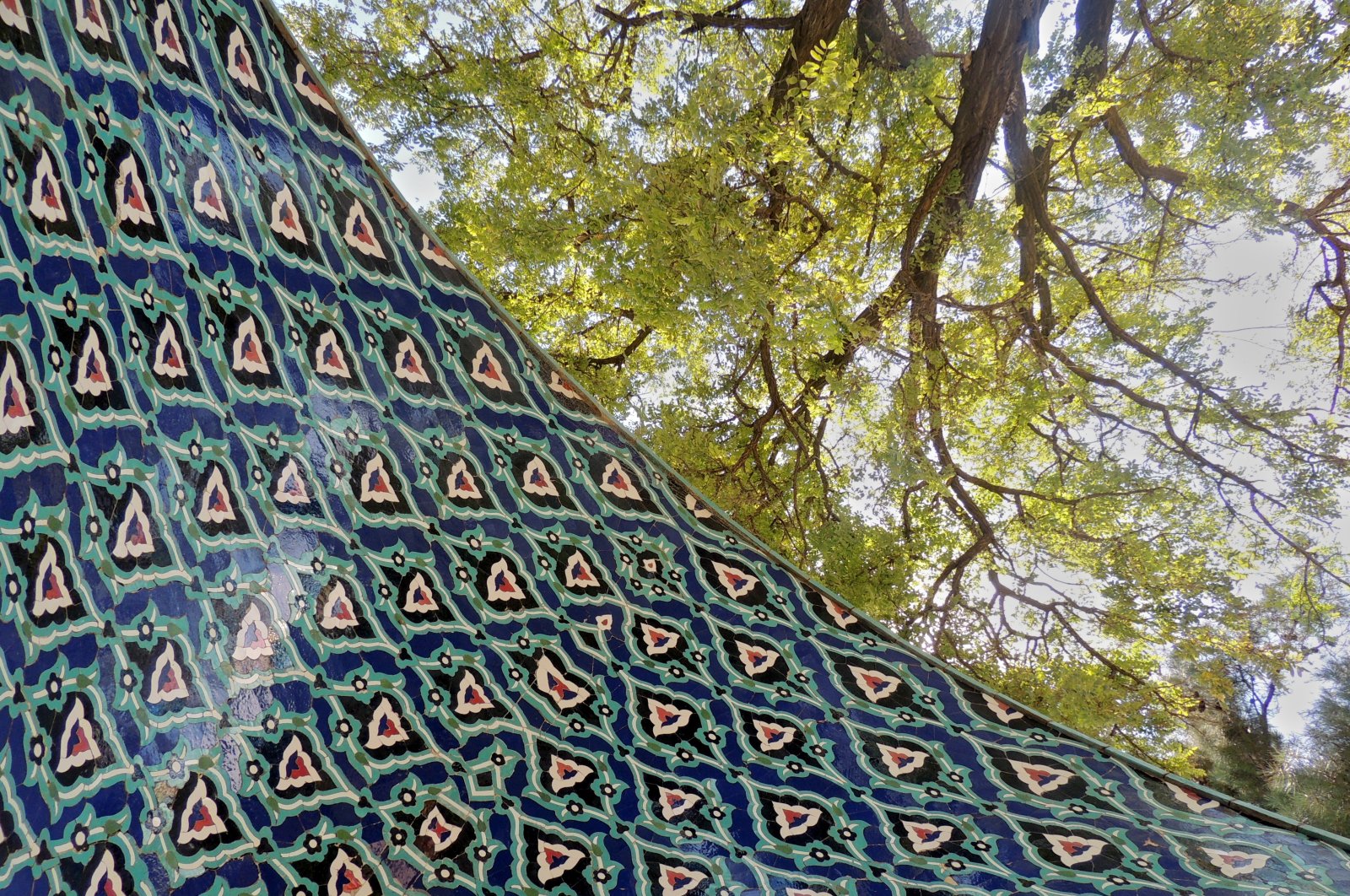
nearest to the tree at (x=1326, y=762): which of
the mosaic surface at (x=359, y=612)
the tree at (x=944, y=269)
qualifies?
the tree at (x=944, y=269)

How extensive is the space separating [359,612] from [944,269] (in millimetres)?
3148

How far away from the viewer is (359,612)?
8.45 ft

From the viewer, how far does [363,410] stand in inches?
100

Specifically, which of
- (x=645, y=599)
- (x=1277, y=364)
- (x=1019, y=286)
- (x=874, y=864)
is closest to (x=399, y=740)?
(x=645, y=599)

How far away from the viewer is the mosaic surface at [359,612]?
2.05m

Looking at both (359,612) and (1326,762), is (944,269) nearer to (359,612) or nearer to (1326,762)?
(359,612)

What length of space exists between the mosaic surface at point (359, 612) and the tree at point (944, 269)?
121cm

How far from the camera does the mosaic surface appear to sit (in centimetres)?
205

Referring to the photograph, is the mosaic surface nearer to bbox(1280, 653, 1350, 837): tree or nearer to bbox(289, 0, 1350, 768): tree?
bbox(289, 0, 1350, 768): tree

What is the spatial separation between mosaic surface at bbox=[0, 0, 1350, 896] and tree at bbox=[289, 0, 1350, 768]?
1.21m

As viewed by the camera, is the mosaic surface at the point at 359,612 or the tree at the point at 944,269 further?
the tree at the point at 944,269

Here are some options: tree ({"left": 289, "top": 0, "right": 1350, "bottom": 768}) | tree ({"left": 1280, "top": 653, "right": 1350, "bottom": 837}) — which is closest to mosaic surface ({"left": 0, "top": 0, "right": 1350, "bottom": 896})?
tree ({"left": 289, "top": 0, "right": 1350, "bottom": 768})

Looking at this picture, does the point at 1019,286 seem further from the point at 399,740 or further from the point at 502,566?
the point at 399,740

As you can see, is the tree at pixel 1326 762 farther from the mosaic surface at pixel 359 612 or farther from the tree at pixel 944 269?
the mosaic surface at pixel 359 612
